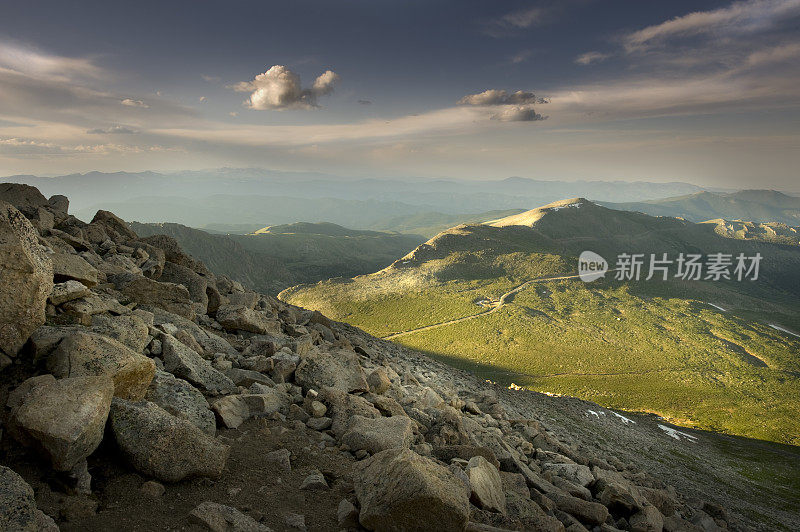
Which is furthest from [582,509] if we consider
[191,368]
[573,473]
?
[191,368]

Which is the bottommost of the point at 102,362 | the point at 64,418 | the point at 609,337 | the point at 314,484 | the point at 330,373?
the point at 609,337

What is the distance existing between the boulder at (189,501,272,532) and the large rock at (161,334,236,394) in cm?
601

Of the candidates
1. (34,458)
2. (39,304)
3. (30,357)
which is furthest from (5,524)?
(39,304)

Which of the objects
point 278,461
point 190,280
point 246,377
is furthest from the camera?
point 190,280

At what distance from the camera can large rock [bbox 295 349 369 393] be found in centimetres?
1588

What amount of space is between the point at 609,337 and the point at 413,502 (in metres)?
152

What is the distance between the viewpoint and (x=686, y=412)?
89000 millimetres

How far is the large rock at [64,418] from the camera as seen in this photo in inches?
296

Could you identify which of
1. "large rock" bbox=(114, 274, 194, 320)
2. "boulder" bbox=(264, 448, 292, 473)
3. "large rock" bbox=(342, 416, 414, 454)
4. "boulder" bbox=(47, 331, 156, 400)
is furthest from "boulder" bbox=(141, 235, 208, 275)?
"boulder" bbox=(264, 448, 292, 473)

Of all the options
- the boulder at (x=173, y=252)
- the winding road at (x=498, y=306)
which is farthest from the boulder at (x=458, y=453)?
the winding road at (x=498, y=306)

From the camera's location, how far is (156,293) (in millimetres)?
17656

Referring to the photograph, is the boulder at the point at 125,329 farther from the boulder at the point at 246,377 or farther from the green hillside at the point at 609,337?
the green hillside at the point at 609,337

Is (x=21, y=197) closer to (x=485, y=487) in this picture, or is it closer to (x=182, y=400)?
(x=182, y=400)

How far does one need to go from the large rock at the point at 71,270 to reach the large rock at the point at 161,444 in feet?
24.4
